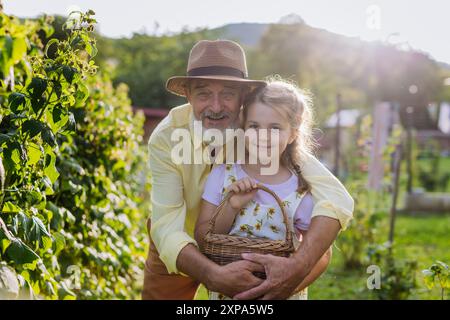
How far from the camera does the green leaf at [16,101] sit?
224 cm

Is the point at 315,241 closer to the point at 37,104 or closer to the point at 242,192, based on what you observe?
the point at 242,192

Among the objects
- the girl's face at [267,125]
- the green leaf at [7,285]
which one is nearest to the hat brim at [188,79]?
the girl's face at [267,125]

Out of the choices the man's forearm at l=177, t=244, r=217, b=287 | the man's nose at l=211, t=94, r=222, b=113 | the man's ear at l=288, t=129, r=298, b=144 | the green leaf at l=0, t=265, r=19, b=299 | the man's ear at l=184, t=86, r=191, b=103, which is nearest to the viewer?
the green leaf at l=0, t=265, r=19, b=299

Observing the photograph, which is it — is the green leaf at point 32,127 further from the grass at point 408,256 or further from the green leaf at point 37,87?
the grass at point 408,256

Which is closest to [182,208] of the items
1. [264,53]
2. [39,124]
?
[39,124]

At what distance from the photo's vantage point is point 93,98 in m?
4.39

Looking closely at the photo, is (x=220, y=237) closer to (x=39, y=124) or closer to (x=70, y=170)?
(x=39, y=124)

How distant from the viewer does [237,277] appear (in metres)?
2.64

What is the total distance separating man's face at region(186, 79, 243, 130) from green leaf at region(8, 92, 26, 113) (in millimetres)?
1080

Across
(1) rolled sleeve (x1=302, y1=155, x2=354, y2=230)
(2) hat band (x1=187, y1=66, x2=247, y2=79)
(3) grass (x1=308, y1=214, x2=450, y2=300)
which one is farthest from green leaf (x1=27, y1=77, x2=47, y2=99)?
(3) grass (x1=308, y1=214, x2=450, y2=300)

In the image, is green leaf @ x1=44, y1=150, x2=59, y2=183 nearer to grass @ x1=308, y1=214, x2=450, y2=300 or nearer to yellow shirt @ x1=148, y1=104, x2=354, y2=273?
yellow shirt @ x1=148, y1=104, x2=354, y2=273

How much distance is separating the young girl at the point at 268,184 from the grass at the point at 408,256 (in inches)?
76.3

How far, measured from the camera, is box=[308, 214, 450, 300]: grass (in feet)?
17.7

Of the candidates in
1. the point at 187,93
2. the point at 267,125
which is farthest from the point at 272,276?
the point at 187,93
